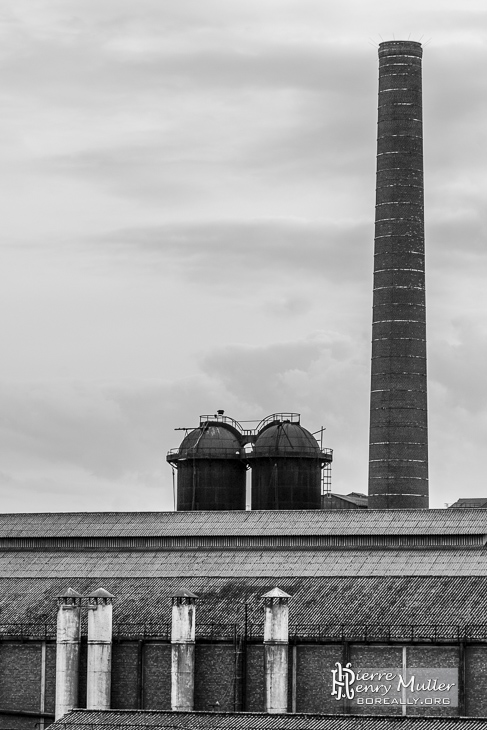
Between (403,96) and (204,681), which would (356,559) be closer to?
(204,681)

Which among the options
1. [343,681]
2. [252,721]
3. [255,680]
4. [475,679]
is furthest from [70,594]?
[475,679]

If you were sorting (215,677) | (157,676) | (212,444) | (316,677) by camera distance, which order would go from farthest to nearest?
(212,444), (157,676), (215,677), (316,677)

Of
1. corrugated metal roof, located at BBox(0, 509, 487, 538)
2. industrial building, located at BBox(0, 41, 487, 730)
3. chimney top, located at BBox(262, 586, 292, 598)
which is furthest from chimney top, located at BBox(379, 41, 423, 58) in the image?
chimney top, located at BBox(262, 586, 292, 598)

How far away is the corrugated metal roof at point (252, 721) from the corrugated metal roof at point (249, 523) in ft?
45.1

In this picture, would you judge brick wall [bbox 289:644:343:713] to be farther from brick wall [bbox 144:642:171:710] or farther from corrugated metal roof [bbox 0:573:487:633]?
brick wall [bbox 144:642:171:710]

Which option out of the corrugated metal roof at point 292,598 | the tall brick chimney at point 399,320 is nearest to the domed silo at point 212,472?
the tall brick chimney at point 399,320

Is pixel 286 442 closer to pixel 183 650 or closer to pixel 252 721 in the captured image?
pixel 183 650

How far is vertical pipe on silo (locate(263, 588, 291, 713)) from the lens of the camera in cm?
6316

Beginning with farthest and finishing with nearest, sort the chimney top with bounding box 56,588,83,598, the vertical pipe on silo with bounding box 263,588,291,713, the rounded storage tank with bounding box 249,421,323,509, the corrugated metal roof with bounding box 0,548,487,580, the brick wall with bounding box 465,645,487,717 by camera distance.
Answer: the rounded storage tank with bounding box 249,421,323,509 < the corrugated metal roof with bounding box 0,548,487,580 < the chimney top with bounding box 56,588,83,598 < the vertical pipe on silo with bounding box 263,588,291,713 < the brick wall with bounding box 465,645,487,717

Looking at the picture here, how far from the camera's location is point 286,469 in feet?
283

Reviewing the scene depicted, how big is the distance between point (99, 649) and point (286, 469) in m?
22.6

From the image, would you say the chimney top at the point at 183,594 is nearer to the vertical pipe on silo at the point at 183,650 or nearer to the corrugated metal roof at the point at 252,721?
the vertical pipe on silo at the point at 183,650

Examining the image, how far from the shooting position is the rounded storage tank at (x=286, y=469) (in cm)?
8569

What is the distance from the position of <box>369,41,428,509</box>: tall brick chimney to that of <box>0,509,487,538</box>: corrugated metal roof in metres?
10.6
